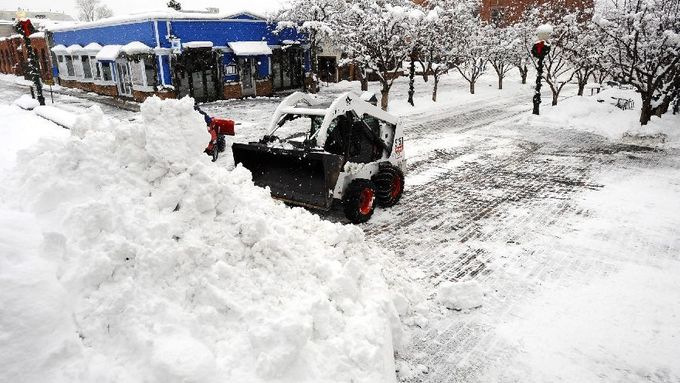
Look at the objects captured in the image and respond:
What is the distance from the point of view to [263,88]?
2639 cm

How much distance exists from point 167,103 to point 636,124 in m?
16.4

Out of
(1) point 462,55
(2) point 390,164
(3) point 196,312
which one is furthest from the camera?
(1) point 462,55

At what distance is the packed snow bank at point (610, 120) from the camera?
45.5 ft

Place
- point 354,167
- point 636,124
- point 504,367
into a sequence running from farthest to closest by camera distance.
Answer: point 636,124
point 354,167
point 504,367

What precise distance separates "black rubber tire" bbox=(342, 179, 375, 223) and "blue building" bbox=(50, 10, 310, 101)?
57.0ft

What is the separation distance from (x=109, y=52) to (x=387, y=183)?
22.2m

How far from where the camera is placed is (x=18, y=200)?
384cm

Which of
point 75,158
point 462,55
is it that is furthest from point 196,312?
point 462,55

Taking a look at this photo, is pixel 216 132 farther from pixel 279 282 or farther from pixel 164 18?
pixel 164 18

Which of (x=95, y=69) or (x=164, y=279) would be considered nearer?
(x=164, y=279)

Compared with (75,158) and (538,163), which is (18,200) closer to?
(75,158)

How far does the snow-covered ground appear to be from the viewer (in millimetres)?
2932

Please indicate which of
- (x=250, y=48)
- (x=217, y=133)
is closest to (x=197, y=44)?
(x=250, y=48)

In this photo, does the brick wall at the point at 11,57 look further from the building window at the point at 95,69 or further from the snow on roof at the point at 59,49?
the building window at the point at 95,69
